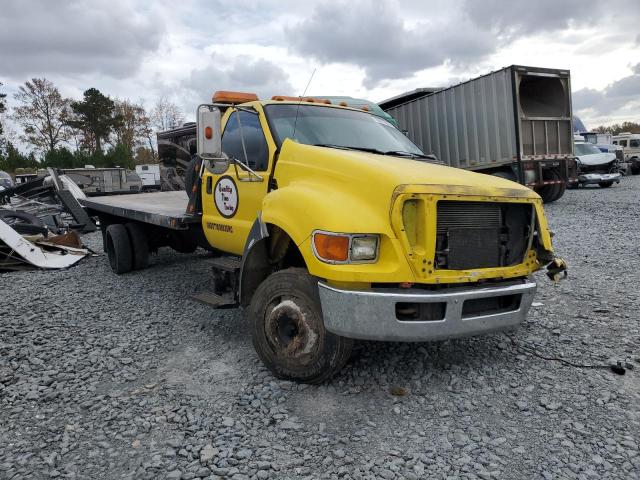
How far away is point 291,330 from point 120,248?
4490mm

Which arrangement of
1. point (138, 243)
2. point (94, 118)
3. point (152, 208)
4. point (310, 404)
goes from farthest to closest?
1. point (94, 118)
2. point (138, 243)
3. point (152, 208)
4. point (310, 404)

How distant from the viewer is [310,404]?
3268mm

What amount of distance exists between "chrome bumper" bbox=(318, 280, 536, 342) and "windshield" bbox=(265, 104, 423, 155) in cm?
166

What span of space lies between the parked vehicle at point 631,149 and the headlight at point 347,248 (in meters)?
28.2

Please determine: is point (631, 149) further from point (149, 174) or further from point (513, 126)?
point (149, 174)

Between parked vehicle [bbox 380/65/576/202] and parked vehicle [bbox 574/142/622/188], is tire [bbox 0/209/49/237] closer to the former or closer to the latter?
parked vehicle [bbox 380/65/576/202]

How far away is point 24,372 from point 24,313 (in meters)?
1.81

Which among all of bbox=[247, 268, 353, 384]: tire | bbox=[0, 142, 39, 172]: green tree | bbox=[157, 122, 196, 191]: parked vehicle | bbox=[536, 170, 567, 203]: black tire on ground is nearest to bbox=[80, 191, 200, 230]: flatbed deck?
bbox=[247, 268, 353, 384]: tire

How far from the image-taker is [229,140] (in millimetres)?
4977

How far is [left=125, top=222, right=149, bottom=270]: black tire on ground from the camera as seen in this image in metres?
7.17

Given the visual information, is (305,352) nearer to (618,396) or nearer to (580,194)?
(618,396)

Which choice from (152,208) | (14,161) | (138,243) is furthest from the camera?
(14,161)

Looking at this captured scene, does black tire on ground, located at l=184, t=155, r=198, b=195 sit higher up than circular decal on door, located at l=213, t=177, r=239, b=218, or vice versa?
black tire on ground, located at l=184, t=155, r=198, b=195

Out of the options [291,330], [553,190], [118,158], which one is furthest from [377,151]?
[118,158]
